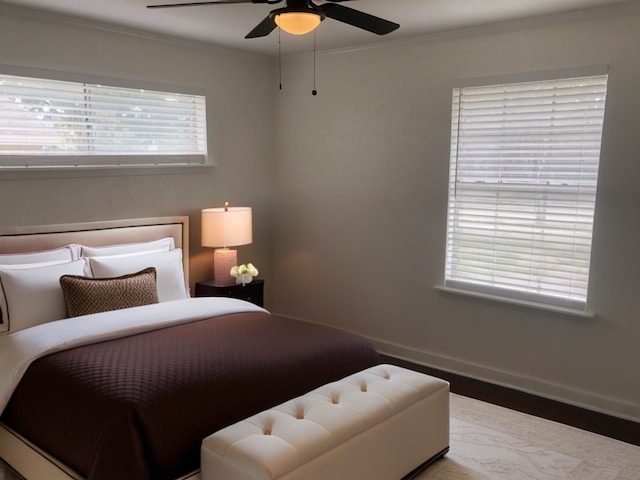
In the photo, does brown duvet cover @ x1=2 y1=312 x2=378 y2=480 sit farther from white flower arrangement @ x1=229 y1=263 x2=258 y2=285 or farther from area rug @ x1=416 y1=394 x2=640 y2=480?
white flower arrangement @ x1=229 y1=263 x2=258 y2=285

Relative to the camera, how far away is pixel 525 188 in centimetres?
373

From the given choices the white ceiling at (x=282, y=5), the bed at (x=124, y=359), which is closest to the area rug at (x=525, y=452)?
the bed at (x=124, y=359)

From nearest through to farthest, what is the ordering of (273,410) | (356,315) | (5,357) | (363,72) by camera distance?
(273,410) < (5,357) < (363,72) < (356,315)

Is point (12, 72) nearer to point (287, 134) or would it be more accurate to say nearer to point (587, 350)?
point (287, 134)

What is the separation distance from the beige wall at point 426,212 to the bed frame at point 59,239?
1196 mm

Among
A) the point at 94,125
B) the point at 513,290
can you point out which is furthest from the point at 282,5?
the point at 513,290

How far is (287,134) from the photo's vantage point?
16.6 feet

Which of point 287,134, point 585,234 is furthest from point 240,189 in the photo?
point 585,234

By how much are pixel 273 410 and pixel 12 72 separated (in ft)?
8.96

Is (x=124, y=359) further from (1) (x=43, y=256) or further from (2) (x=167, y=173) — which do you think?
(2) (x=167, y=173)

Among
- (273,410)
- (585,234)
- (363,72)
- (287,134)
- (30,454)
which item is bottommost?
(30,454)

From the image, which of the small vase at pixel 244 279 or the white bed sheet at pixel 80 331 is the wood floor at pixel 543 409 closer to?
the white bed sheet at pixel 80 331

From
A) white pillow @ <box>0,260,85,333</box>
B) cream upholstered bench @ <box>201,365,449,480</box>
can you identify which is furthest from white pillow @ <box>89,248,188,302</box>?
cream upholstered bench @ <box>201,365,449,480</box>

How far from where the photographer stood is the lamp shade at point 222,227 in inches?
172
